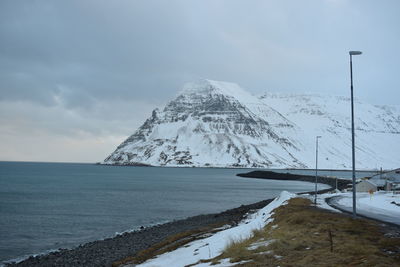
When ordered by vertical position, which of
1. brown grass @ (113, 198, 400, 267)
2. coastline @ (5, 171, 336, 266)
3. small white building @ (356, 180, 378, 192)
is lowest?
coastline @ (5, 171, 336, 266)

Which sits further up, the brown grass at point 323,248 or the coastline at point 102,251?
the brown grass at point 323,248

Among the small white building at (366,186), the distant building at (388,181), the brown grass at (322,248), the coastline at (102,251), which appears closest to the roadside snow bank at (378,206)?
the brown grass at (322,248)

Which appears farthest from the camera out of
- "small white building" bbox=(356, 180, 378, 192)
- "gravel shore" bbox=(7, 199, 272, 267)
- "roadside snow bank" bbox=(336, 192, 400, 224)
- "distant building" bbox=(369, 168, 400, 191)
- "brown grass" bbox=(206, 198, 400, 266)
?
"distant building" bbox=(369, 168, 400, 191)

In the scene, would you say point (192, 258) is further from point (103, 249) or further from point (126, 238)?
point (126, 238)

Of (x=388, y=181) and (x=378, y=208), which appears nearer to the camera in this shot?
(x=378, y=208)

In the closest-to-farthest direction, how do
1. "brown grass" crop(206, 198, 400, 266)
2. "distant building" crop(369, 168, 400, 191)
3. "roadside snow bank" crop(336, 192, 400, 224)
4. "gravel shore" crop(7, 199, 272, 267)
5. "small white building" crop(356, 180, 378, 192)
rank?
"brown grass" crop(206, 198, 400, 266)
"gravel shore" crop(7, 199, 272, 267)
"roadside snow bank" crop(336, 192, 400, 224)
"small white building" crop(356, 180, 378, 192)
"distant building" crop(369, 168, 400, 191)

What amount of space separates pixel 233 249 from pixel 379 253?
22.7ft

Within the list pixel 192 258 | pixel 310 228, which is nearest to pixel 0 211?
pixel 192 258

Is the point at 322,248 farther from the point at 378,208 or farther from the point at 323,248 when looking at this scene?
the point at 378,208

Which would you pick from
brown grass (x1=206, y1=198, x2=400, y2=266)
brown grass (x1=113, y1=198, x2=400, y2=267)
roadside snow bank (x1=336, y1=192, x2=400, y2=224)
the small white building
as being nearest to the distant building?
the small white building

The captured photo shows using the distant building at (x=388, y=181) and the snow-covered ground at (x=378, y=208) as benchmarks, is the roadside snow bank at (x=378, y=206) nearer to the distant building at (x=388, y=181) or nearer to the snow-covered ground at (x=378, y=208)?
the snow-covered ground at (x=378, y=208)

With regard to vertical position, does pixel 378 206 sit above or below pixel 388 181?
below

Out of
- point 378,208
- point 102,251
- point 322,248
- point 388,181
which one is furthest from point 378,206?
point 388,181

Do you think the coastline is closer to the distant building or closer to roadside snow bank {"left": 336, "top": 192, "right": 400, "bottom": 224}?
roadside snow bank {"left": 336, "top": 192, "right": 400, "bottom": 224}
